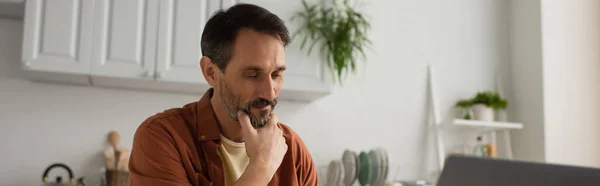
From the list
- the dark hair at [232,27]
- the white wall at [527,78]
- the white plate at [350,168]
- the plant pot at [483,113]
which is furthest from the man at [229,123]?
the white wall at [527,78]

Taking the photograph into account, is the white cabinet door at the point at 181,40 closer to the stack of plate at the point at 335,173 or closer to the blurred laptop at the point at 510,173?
the stack of plate at the point at 335,173

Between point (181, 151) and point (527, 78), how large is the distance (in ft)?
9.86

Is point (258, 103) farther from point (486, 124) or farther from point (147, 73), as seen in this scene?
point (486, 124)

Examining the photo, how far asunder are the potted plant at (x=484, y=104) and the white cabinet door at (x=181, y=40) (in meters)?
1.72

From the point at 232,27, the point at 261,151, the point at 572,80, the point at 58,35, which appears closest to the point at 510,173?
the point at 261,151

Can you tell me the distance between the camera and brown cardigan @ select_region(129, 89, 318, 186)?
1.58 meters

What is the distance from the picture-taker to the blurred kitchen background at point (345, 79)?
3.18 m

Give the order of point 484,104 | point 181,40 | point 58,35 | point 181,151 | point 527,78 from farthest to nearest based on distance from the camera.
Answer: point 527,78 → point 484,104 → point 181,40 → point 58,35 → point 181,151

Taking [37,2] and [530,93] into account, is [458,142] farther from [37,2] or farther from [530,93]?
[37,2]

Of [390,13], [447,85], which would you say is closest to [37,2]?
[390,13]

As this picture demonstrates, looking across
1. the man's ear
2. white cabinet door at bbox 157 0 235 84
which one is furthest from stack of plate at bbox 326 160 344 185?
the man's ear

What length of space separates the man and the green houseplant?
1740 millimetres

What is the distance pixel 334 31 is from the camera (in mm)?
3637

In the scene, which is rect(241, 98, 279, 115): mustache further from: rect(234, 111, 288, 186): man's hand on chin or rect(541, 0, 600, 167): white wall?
rect(541, 0, 600, 167): white wall
